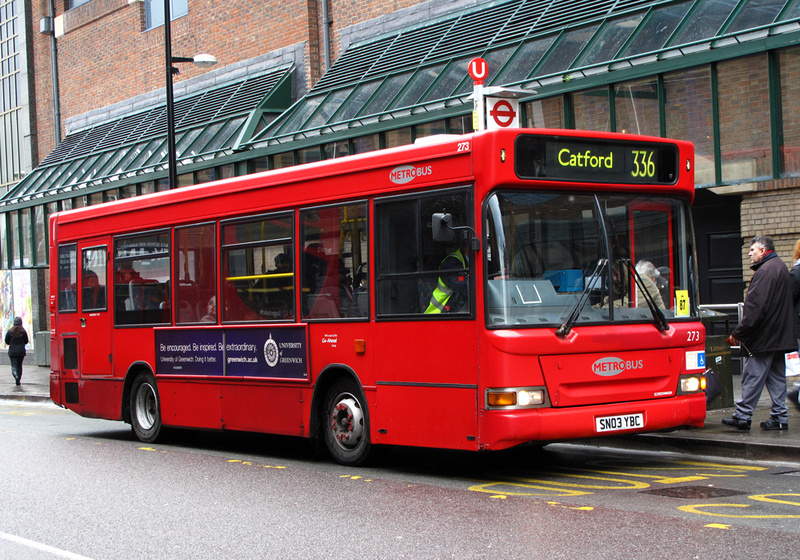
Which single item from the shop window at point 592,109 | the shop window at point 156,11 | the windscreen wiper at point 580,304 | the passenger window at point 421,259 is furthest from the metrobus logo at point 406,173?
the shop window at point 156,11

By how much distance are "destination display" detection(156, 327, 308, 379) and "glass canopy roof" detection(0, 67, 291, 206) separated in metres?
11.5

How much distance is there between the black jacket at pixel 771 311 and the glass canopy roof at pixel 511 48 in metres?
5.20

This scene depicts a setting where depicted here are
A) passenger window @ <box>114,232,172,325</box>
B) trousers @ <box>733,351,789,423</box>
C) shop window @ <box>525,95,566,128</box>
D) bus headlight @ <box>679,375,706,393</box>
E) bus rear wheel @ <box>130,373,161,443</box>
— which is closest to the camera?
bus headlight @ <box>679,375,706,393</box>

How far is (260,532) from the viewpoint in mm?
6969

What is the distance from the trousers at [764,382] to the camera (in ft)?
33.0

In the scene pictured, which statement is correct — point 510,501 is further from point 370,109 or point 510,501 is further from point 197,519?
point 370,109

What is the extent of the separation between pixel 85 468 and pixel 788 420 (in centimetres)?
723

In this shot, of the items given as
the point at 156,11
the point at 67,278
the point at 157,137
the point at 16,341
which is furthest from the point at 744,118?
the point at 156,11

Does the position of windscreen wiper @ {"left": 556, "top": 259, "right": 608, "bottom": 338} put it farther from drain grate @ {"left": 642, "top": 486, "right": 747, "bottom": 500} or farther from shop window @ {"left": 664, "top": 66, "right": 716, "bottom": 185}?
shop window @ {"left": 664, "top": 66, "right": 716, "bottom": 185}

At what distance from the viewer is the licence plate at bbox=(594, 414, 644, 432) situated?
27.7 ft

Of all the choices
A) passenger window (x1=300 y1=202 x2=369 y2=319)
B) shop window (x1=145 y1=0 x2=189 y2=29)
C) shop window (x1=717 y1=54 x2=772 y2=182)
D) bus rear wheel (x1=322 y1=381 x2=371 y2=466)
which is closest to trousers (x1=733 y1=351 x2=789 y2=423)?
bus rear wheel (x1=322 y1=381 x2=371 y2=466)

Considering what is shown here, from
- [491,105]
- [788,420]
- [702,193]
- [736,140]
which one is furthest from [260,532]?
[702,193]

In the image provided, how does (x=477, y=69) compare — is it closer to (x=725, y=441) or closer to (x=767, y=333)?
(x=767, y=333)

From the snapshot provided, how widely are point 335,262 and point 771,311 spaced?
4174 mm
